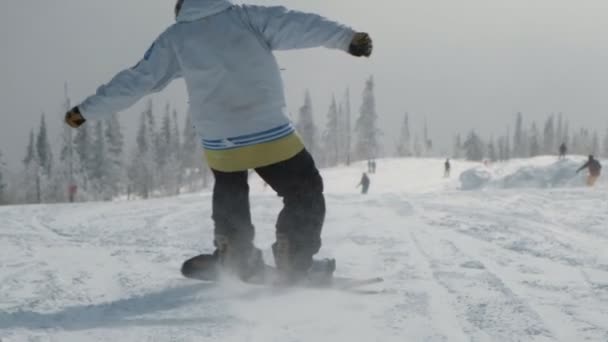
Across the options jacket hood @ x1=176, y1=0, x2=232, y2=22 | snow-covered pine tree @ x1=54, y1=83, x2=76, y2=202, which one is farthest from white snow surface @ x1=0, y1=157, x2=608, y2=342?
snow-covered pine tree @ x1=54, y1=83, x2=76, y2=202

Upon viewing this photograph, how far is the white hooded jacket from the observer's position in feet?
8.73

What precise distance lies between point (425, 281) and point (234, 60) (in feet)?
4.68

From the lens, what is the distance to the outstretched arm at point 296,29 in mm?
2611

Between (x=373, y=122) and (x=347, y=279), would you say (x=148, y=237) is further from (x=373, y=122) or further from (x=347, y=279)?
(x=373, y=122)

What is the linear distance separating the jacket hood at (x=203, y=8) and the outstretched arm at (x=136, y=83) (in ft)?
0.66

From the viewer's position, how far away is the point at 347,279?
8.73ft

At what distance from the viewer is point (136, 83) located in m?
2.79

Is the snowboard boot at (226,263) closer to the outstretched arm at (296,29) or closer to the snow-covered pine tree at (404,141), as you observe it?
the outstretched arm at (296,29)

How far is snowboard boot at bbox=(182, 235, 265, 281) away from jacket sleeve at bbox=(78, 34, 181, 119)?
2.90 ft

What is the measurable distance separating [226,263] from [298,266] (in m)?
0.40

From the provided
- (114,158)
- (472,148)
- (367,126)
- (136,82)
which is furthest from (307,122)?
(136,82)

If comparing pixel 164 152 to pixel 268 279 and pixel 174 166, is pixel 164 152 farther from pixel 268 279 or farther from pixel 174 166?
pixel 268 279

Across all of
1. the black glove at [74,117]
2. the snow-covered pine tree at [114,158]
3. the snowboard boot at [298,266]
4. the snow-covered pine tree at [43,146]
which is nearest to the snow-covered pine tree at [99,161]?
the snow-covered pine tree at [114,158]

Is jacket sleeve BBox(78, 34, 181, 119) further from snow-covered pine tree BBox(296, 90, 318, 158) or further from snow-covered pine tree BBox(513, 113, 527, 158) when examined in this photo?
snow-covered pine tree BBox(513, 113, 527, 158)
